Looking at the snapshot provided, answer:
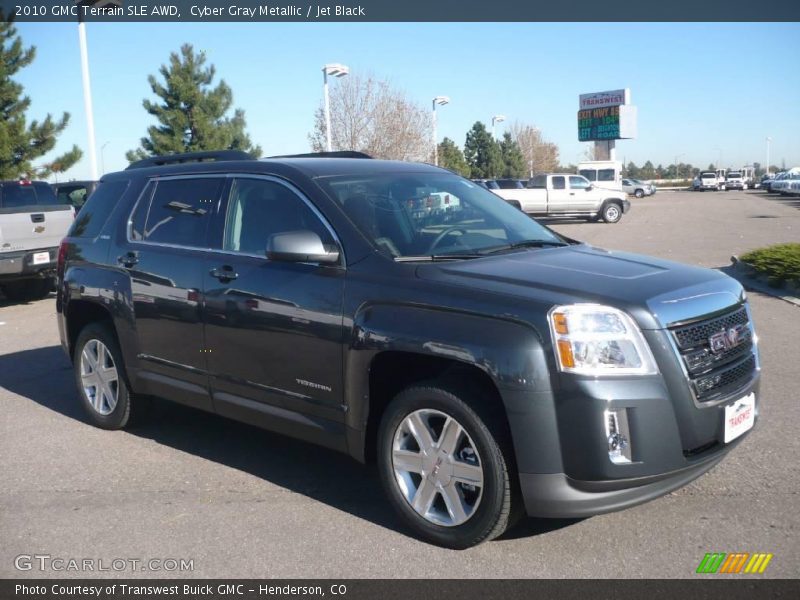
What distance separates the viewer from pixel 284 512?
176 inches

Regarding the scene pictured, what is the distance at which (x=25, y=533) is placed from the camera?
4.30 meters

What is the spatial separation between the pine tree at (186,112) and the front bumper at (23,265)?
2170 cm

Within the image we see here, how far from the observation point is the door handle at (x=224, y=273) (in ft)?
15.8

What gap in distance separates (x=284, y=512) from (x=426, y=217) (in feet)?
5.98

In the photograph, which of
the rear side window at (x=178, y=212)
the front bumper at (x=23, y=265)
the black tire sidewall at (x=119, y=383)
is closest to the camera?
the rear side window at (x=178, y=212)

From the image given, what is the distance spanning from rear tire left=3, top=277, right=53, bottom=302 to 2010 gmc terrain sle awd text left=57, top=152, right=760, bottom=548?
8.98 meters

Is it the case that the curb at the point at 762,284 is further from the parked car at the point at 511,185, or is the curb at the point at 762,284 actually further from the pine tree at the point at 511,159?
the pine tree at the point at 511,159

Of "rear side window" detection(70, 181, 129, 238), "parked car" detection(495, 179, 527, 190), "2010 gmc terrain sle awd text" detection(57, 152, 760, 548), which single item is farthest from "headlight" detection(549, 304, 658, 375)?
"parked car" detection(495, 179, 527, 190)

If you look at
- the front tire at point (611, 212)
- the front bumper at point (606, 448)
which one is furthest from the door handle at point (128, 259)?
the front tire at point (611, 212)

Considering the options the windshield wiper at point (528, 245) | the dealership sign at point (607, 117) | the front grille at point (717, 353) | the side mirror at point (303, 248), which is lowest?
the front grille at point (717, 353)

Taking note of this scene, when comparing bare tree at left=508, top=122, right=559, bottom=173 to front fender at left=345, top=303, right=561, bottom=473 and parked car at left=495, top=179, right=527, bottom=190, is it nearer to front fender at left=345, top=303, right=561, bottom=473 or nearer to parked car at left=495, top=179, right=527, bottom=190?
parked car at left=495, top=179, right=527, bottom=190

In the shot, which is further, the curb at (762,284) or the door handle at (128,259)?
the curb at (762,284)

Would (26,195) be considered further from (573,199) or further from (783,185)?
(783,185)

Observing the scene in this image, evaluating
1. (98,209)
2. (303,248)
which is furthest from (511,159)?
(303,248)
